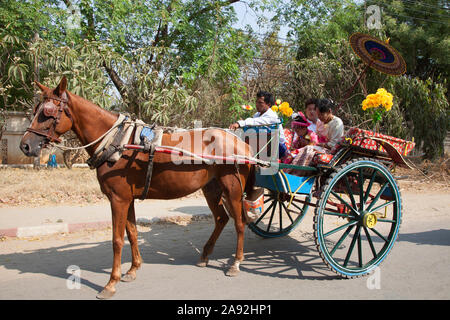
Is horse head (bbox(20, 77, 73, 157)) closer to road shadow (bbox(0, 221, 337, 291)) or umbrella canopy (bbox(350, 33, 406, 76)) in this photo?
road shadow (bbox(0, 221, 337, 291))

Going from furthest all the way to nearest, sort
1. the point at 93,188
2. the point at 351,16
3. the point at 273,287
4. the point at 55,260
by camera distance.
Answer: the point at 351,16 → the point at 93,188 → the point at 55,260 → the point at 273,287

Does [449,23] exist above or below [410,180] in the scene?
above

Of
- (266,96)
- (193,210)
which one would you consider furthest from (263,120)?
(193,210)

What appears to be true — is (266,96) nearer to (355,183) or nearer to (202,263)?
(355,183)

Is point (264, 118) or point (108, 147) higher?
point (264, 118)

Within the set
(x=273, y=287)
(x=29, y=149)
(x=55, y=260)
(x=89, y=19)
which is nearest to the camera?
(x=29, y=149)

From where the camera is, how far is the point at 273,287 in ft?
12.5

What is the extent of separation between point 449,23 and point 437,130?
7.72 meters

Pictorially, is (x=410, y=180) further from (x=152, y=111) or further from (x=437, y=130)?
(x=152, y=111)

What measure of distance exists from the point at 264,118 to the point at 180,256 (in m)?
2.16

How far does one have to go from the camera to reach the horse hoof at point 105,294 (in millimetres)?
3514

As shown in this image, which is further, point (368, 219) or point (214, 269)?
point (214, 269)

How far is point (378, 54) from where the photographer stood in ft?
16.3

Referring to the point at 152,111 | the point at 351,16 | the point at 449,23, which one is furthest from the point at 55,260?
the point at 449,23
